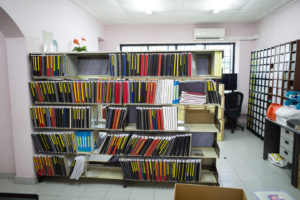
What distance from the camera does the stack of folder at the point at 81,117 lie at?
2729 mm

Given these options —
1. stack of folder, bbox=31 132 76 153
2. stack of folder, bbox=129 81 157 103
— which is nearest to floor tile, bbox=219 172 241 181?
stack of folder, bbox=129 81 157 103

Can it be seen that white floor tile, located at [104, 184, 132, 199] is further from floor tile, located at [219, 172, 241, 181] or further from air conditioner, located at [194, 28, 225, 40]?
air conditioner, located at [194, 28, 225, 40]

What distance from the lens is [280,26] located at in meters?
4.63

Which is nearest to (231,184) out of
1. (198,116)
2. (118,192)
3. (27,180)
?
(198,116)

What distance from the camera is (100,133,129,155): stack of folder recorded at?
2.74 meters

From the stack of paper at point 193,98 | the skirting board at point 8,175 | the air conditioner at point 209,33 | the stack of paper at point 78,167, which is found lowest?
the skirting board at point 8,175

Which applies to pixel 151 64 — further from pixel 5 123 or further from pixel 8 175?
pixel 8 175

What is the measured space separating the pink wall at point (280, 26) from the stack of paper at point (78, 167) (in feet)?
14.5

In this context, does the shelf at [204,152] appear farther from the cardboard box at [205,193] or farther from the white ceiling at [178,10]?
the white ceiling at [178,10]

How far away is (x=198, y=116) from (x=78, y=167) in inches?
71.9

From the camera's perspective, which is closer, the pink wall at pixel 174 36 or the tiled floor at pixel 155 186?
the tiled floor at pixel 155 186

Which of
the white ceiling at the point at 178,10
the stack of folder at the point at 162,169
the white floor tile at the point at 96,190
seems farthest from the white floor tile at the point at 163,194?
the white ceiling at the point at 178,10

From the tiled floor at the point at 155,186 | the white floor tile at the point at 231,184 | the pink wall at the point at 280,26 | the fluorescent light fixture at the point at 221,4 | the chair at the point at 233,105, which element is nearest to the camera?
the tiled floor at the point at 155,186

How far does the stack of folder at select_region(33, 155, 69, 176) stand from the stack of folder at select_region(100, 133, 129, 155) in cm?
61
